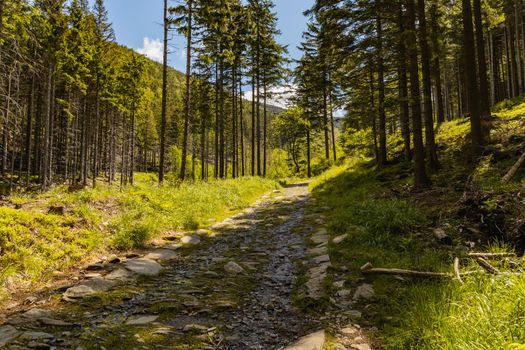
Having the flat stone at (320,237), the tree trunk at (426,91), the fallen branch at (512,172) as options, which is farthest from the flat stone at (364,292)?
the tree trunk at (426,91)

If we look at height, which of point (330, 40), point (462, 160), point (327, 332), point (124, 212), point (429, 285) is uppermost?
point (330, 40)

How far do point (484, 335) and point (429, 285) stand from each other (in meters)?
1.97

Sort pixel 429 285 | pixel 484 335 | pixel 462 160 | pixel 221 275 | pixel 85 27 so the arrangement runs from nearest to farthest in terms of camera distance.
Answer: pixel 484 335 → pixel 429 285 → pixel 221 275 → pixel 462 160 → pixel 85 27

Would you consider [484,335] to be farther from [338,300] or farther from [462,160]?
[462,160]

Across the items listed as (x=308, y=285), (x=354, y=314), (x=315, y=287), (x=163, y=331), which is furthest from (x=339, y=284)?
(x=163, y=331)

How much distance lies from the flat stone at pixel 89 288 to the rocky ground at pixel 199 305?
0.02 metres

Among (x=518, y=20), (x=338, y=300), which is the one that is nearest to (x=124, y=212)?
(x=338, y=300)

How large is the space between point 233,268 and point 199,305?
198 centimetres

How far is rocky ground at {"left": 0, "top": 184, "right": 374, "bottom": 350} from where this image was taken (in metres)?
4.25

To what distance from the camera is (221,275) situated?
7.02m

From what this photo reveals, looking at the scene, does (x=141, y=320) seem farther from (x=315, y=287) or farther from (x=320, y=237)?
(x=320, y=237)

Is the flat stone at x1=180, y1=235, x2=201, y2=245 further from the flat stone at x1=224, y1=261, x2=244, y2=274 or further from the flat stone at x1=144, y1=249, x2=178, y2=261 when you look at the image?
the flat stone at x1=224, y1=261, x2=244, y2=274

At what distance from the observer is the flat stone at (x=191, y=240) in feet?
31.3

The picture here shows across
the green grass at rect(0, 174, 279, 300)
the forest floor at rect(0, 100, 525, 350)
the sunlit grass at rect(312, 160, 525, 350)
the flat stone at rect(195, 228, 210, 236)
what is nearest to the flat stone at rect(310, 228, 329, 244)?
the forest floor at rect(0, 100, 525, 350)
